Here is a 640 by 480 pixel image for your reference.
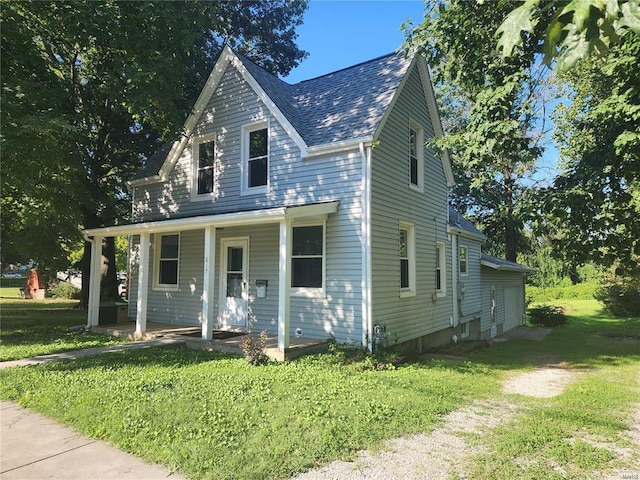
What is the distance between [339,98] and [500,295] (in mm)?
13356

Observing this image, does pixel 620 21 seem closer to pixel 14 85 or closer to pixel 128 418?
pixel 128 418

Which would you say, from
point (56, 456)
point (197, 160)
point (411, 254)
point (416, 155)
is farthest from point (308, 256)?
point (56, 456)

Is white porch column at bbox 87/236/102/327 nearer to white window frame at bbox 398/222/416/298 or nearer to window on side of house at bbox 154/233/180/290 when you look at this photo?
window on side of house at bbox 154/233/180/290

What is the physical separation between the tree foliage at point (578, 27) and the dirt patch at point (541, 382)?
6.51 meters

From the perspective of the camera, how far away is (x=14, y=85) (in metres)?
9.29

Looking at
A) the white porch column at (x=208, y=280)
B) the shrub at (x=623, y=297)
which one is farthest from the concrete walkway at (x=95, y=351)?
the shrub at (x=623, y=297)

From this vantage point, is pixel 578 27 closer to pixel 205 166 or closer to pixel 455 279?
pixel 205 166

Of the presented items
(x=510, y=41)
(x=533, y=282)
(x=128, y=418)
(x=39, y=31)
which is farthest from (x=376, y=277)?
(x=533, y=282)

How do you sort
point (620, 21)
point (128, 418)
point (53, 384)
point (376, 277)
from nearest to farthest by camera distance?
1. point (620, 21)
2. point (128, 418)
3. point (53, 384)
4. point (376, 277)

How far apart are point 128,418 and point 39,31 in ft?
38.1

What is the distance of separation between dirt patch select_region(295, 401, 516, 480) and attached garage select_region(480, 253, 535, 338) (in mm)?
12785

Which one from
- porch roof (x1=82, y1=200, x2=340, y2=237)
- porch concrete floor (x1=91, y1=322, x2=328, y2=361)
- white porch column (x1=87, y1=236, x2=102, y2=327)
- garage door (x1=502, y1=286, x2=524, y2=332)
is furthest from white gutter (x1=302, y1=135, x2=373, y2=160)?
garage door (x1=502, y1=286, x2=524, y2=332)

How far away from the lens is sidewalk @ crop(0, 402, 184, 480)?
3697 millimetres

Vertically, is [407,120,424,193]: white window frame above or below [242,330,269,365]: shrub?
above
